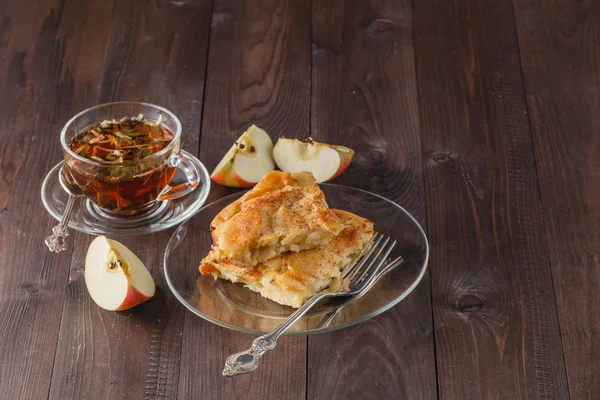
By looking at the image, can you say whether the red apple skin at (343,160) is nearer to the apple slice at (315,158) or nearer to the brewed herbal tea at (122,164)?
the apple slice at (315,158)

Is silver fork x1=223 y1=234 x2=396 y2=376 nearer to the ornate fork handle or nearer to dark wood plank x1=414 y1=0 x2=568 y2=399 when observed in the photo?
dark wood plank x1=414 y1=0 x2=568 y2=399

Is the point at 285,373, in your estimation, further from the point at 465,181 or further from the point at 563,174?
the point at 563,174

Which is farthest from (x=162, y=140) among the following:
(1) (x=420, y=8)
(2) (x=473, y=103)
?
(1) (x=420, y=8)

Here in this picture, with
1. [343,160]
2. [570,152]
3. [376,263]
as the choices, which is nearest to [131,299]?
[376,263]

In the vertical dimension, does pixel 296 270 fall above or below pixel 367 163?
above

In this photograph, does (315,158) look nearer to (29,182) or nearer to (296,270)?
(296,270)

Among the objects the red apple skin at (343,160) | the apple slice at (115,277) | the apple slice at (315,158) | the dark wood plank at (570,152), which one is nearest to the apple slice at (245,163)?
the apple slice at (315,158)
